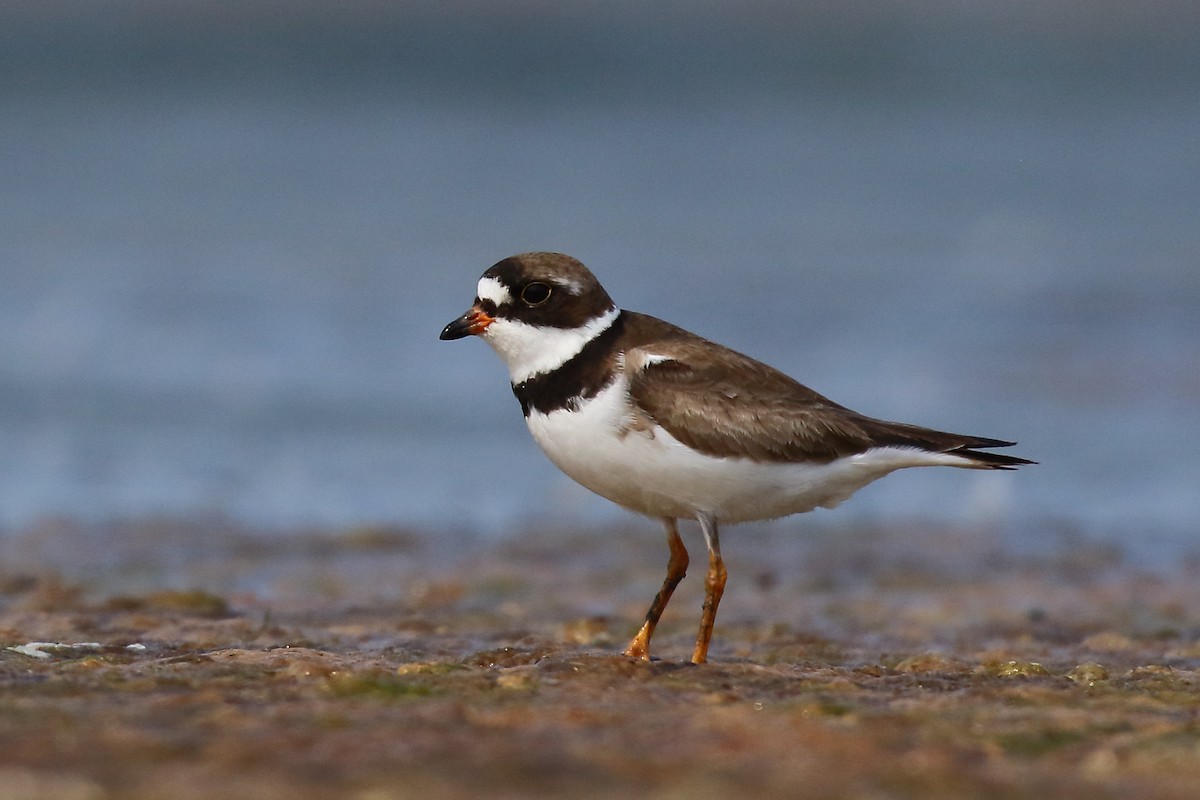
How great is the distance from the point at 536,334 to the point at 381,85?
28.8 meters

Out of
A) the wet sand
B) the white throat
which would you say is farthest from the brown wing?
the wet sand

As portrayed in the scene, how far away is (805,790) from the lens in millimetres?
3189

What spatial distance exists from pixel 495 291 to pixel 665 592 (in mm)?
1205

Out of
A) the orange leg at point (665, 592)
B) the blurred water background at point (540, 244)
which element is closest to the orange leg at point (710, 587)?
the orange leg at point (665, 592)

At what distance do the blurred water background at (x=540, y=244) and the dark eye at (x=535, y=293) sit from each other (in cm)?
429

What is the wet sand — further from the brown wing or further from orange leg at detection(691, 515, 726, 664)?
the brown wing

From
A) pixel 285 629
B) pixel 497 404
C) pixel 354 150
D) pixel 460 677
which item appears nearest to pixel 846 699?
pixel 460 677

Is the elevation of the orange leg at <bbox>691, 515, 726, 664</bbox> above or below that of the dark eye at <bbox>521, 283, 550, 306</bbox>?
below

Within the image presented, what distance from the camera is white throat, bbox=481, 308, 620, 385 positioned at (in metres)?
5.38

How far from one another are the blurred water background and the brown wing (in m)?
4.20

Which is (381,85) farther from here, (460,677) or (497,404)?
(460,677)

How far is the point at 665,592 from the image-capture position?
568cm

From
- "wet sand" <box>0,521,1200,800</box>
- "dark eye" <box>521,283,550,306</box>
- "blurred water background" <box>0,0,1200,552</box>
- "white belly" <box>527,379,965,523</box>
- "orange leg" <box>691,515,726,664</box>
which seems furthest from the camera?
"blurred water background" <box>0,0,1200,552</box>

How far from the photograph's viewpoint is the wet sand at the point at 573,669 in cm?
332
